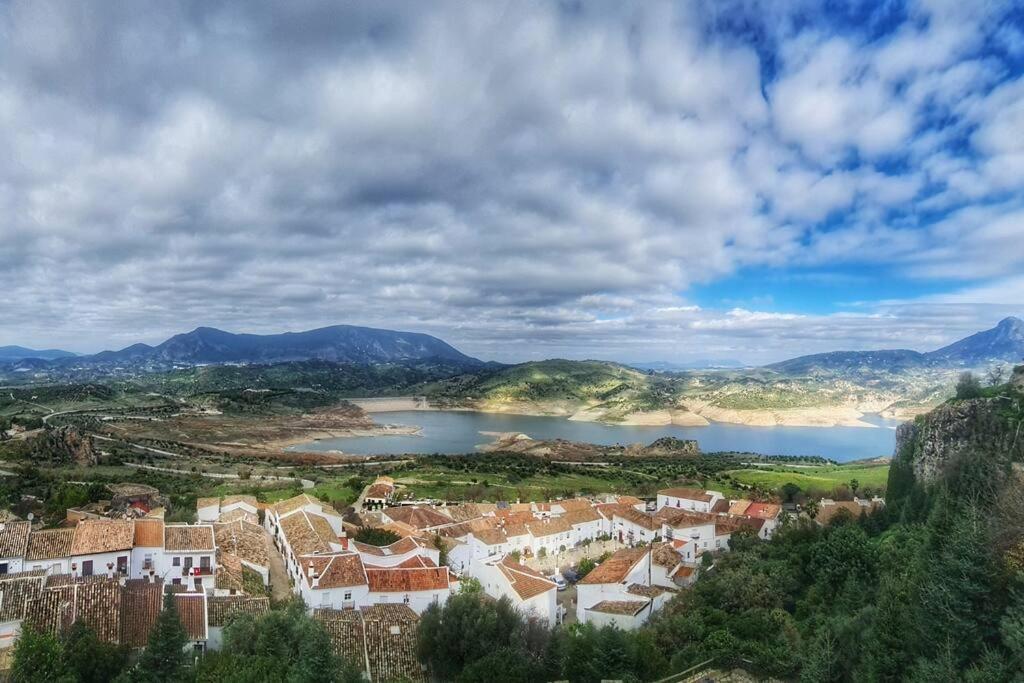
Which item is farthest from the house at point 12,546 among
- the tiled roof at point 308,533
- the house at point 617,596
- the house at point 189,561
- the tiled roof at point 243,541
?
the house at point 617,596

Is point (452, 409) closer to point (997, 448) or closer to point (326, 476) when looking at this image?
point (326, 476)

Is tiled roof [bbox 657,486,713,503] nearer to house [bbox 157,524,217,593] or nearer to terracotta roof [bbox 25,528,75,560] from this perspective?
house [bbox 157,524,217,593]

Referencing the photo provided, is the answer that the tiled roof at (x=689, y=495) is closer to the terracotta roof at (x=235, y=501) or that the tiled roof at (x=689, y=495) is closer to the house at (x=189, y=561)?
the terracotta roof at (x=235, y=501)

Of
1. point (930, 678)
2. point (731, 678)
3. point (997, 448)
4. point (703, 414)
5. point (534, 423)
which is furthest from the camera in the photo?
point (703, 414)

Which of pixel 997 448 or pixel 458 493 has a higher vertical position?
pixel 997 448

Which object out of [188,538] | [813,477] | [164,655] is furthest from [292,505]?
[813,477]

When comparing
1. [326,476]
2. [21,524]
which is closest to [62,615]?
[21,524]
